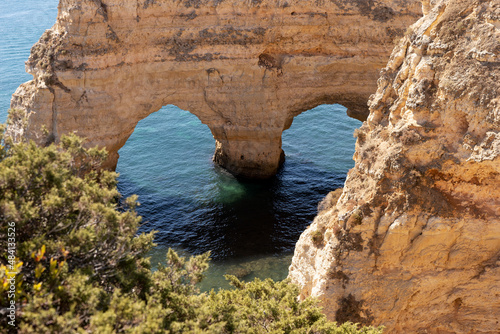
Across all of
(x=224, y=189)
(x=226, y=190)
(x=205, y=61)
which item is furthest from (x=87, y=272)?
(x=224, y=189)

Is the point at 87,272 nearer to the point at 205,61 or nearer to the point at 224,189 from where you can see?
the point at 205,61

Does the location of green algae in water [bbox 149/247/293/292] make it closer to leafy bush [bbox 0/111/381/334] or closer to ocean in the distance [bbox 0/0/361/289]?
ocean in the distance [bbox 0/0/361/289]

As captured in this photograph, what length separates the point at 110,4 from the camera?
26797 mm

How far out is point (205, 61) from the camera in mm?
29484

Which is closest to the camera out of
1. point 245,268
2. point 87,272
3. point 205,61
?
point 87,272

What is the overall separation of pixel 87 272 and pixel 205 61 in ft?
69.7

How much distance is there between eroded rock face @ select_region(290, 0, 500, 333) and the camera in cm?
1322

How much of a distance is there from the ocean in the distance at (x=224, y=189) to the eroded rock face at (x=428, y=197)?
9.51 metres

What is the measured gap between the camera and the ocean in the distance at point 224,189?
2708cm

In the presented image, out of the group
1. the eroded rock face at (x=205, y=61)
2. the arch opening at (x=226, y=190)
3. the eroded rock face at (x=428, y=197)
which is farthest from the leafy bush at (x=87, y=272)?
the eroded rock face at (x=205, y=61)

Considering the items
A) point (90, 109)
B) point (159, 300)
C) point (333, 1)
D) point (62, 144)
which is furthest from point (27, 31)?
point (159, 300)

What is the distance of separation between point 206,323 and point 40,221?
15.5 ft

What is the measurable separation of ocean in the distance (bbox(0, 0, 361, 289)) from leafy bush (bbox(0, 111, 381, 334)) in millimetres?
8887

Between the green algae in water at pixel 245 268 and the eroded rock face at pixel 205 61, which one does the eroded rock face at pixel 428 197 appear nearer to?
the green algae in water at pixel 245 268
